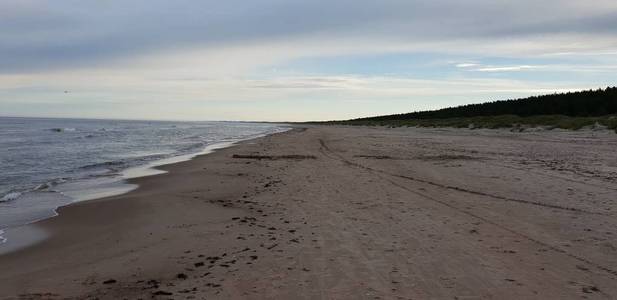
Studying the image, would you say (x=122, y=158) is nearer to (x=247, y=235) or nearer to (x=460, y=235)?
(x=247, y=235)

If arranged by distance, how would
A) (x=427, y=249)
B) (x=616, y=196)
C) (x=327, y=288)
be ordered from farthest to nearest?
1. (x=616, y=196)
2. (x=427, y=249)
3. (x=327, y=288)

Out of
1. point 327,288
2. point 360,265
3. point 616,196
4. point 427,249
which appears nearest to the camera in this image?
point 327,288

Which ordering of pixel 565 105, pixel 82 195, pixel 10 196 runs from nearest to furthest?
1. pixel 10 196
2. pixel 82 195
3. pixel 565 105

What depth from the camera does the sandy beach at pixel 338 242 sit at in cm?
415

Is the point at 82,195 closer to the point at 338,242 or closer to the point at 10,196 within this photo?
the point at 10,196

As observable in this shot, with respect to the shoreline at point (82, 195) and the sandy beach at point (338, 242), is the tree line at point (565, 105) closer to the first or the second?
the sandy beach at point (338, 242)

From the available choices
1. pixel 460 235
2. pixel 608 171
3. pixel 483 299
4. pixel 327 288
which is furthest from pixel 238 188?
pixel 608 171

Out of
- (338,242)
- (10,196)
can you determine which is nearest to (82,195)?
(10,196)

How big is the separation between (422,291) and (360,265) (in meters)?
0.82

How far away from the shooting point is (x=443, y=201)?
8.09 metres

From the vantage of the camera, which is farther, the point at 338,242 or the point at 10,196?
the point at 10,196

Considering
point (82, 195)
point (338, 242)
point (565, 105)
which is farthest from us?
point (565, 105)

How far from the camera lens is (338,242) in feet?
18.2

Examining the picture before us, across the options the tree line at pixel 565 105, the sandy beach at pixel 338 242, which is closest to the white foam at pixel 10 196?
the sandy beach at pixel 338 242
